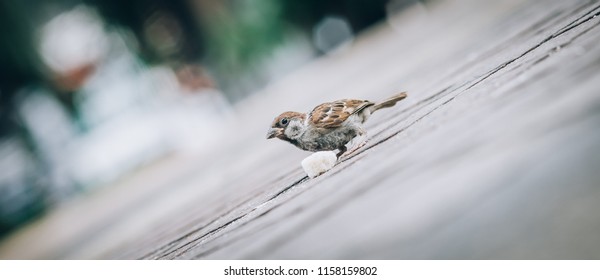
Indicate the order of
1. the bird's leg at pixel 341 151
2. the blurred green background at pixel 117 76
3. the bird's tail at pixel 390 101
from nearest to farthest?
the bird's tail at pixel 390 101
the bird's leg at pixel 341 151
the blurred green background at pixel 117 76

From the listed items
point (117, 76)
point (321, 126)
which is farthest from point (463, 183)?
point (117, 76)

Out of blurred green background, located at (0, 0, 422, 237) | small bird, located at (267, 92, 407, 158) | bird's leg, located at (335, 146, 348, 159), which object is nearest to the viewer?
small bird, located at (267, 92, 407, 158)

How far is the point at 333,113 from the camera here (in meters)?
2.24

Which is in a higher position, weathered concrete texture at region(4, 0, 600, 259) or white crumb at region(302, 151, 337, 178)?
white crumb at region(302, 151, 337, 178)

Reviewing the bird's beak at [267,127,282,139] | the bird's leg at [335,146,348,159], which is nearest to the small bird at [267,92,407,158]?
the bird's beak at [267,127,282,139]

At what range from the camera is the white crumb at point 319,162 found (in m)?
2.37

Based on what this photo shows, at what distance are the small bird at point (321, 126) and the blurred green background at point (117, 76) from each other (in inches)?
278

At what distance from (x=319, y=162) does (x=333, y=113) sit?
0.90 ft

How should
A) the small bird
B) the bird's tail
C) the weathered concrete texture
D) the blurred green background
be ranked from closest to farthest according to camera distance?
the weathered concrete texture → the small bird → the bird's tail → the blurred green background

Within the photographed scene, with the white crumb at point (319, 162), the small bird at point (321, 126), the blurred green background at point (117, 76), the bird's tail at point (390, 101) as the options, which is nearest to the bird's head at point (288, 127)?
the small bird at point (321, 126)

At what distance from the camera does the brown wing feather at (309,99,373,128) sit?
2220 mm

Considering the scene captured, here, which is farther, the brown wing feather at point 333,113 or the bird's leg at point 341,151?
the bird's leg at point 341,151

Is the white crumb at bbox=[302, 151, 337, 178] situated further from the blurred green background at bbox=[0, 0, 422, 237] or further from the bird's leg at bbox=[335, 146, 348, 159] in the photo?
the blurred green background at bbox=[0, 0, 422, 237]

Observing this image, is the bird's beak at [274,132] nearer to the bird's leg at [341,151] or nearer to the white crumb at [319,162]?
the white crumb at [319,162]
